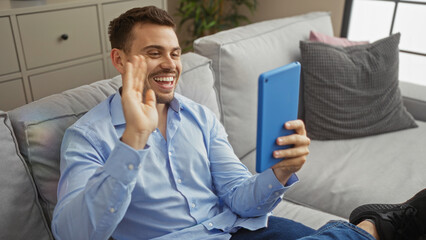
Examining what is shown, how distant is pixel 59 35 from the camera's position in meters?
2.34

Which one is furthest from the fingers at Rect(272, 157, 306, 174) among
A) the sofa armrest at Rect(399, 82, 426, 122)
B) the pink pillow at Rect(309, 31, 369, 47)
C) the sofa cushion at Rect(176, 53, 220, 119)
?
the sofa armrest at Rect(399, 82, 426, 122)

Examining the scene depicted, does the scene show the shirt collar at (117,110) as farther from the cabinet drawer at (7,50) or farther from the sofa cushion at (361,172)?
the cabinet drawer at (7,50)

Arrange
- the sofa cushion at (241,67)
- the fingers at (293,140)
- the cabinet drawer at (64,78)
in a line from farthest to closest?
the cabinet drawer at (64,78), the sofa cushion at (241,67), the fingers at (293,140)

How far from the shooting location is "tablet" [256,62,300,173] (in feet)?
2.89

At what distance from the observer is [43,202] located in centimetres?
111

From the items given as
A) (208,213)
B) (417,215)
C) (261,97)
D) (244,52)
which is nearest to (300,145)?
(261,97)

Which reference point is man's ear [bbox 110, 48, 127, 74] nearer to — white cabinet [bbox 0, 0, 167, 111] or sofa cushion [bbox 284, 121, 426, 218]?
sofa cushion [bbox 284, 121, 426, 218]

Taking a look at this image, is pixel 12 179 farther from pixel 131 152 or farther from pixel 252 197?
pixel 252 197

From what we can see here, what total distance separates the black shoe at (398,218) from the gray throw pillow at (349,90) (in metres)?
0.70

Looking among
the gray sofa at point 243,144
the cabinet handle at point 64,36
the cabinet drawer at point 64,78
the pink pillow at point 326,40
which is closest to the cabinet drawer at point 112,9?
the cabinet drawer at point 64,78

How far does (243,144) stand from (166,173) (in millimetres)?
731

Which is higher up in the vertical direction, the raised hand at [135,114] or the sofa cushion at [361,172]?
the raised hand at [135,114]

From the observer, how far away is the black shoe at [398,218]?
46.3 inches

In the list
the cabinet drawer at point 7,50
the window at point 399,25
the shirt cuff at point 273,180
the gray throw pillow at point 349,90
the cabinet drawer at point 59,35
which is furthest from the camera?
the window at point 399,25
